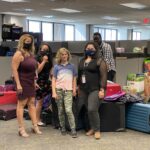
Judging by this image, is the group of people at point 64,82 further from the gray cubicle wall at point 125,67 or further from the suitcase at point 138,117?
the gray cubicle wall at point 125,67

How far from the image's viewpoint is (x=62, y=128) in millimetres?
4598

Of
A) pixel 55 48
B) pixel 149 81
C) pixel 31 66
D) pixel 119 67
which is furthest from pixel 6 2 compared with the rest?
pixel 31 66

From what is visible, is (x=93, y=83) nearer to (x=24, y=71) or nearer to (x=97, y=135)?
(x=97, y=135)

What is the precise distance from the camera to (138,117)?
15.5 ft

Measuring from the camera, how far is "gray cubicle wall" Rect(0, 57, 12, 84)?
791cm

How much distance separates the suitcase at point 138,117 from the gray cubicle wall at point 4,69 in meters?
3.90

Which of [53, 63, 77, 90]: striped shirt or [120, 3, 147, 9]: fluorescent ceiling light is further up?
[120, 3, 147, 9]: fluorescent ceiling light

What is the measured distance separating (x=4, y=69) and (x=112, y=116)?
13.1ft

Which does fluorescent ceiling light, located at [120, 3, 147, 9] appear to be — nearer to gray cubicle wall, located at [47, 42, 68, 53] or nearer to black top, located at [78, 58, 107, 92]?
gray cubicle wall, located at [47, 42, 68, 53]

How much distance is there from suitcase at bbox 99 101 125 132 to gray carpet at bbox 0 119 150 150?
10cm

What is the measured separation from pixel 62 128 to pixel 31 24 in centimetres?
1623

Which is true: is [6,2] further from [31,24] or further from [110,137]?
[110,137]

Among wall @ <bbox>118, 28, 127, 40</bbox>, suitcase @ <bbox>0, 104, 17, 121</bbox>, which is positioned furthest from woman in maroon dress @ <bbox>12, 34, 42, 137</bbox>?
wall @ <bbox>118, 28, 127, 40</bbox>

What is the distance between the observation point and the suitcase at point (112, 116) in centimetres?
468
